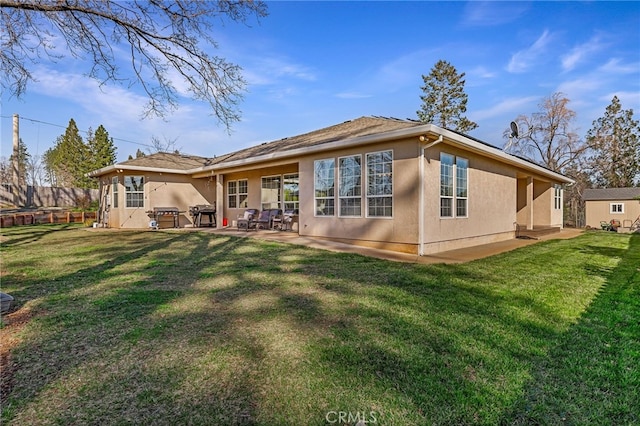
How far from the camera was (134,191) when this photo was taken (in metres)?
14.7

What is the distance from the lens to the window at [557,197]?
16967 millimetres

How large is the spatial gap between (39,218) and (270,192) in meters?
12.7

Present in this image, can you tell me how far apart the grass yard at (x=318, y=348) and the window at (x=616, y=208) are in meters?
26.6

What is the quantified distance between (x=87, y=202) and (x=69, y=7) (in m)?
22.7

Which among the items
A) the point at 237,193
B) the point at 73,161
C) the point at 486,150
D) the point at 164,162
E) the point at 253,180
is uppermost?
the point at 73,161

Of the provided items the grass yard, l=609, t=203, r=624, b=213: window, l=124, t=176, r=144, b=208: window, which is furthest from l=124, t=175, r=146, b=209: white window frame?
l=609, t=203, r=624, b=213: window

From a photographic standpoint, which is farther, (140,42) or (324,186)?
(324,186)

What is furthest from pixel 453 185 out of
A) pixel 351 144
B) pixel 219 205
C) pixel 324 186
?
pixel 219 205

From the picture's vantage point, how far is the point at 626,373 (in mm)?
2467

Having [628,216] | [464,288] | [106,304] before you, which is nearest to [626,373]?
[464,288]

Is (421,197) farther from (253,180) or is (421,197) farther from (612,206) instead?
(612,206)

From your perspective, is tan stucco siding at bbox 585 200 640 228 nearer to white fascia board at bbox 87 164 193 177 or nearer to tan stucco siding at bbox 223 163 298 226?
tan stucco siding at bbox 223 163 298 226

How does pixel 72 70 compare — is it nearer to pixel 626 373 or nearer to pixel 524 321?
pixel 524 321

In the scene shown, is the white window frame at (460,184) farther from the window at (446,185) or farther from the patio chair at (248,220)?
the patio chair at (248,220)
